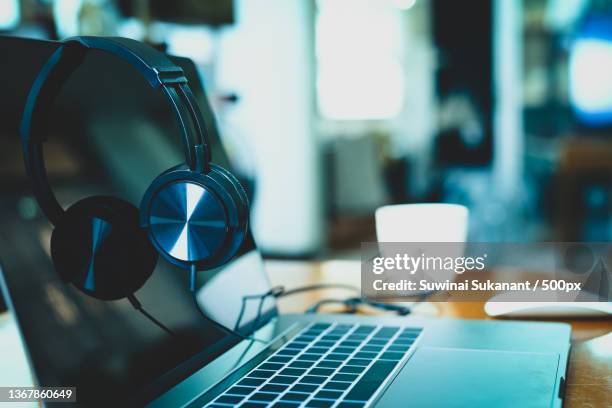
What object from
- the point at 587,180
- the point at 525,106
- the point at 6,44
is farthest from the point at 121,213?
the point at 525,106

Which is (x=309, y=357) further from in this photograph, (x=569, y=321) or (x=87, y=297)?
(x=569, y=321)

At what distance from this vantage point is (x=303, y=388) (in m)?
0.50

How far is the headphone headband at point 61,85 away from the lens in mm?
486

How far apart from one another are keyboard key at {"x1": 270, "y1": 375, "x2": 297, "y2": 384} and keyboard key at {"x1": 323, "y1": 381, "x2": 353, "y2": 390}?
27 mm

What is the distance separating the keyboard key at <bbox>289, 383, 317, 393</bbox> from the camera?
0.50 m

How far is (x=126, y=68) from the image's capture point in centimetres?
68

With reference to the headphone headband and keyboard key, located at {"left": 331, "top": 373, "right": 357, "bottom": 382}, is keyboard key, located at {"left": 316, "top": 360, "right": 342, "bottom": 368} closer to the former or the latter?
keyboard key, located at {"left": 331, "top": 373, "right": 357, "bottom": 382}

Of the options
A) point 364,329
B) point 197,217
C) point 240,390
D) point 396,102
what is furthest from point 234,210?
point 396,102

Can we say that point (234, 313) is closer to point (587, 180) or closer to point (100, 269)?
point (100, 269)

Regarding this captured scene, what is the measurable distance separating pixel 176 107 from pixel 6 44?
16cm

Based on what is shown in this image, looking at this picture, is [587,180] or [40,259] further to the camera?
[587,180]

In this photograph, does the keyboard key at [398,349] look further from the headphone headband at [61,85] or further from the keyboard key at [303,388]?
the headphone headband at [61,85]

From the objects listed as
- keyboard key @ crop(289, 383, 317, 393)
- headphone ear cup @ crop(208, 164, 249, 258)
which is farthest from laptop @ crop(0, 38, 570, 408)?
→ headphone ear cup @ crop(208, 164, 249, 258)

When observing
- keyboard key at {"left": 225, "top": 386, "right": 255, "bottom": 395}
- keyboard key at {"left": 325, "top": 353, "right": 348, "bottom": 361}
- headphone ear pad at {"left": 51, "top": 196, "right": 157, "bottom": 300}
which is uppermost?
headphone ear pad at {"left": 51, "top": 196, "right": 157, "bottom": 300}
